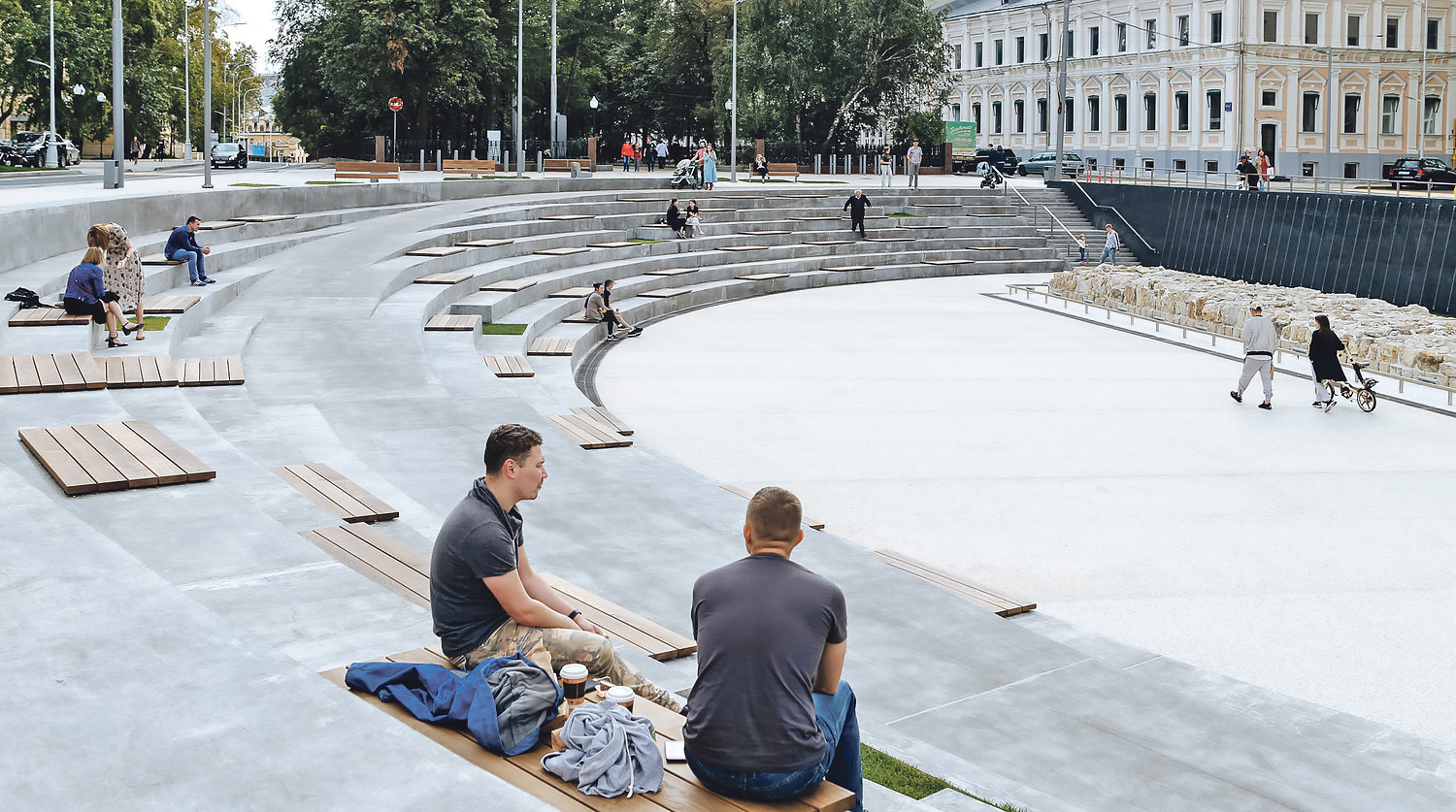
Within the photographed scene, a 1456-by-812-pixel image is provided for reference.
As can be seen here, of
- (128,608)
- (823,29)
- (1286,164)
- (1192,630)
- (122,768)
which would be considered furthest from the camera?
(1286,164)

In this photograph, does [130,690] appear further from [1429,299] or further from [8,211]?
[1429,299]

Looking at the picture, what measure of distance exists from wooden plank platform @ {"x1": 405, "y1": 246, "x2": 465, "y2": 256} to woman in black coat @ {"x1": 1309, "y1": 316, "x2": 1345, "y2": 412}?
48.4ft

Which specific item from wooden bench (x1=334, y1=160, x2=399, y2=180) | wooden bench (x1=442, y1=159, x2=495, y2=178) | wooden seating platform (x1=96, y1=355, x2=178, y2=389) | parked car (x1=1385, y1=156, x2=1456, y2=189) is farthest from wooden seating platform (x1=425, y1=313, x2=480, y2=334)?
parked car (x1=1385, y1=156, x2=1456, y2=189)

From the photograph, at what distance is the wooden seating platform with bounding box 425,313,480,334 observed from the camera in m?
18.6

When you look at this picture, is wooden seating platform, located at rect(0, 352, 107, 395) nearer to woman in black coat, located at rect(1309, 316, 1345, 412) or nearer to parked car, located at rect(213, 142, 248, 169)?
woman in black coat, located at rect(1309, 316, 1345, 412)

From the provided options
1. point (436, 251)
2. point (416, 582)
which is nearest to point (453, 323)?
point (436, 251)

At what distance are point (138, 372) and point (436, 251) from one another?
12936mm

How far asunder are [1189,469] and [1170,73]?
5822cm

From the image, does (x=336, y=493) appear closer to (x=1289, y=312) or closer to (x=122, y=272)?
(x=122, y=272)

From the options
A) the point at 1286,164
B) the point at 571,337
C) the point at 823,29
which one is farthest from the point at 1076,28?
the point at 571,337

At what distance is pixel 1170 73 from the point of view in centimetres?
6769

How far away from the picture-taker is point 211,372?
43.7 feet

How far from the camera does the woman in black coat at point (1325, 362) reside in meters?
18.3

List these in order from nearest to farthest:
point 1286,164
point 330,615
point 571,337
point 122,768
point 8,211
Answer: point 122,768, point 330,615, point 8,211, point 571,337, point 1286,164
